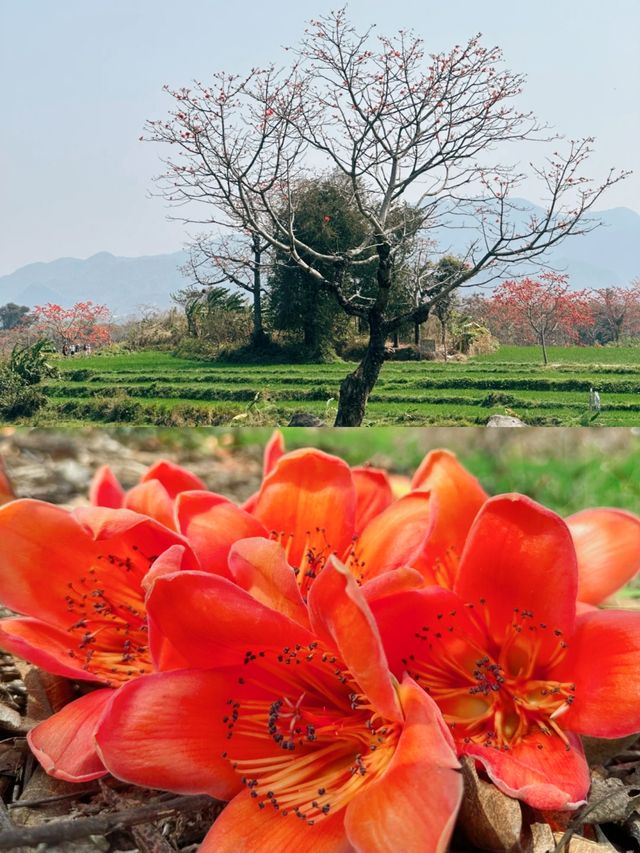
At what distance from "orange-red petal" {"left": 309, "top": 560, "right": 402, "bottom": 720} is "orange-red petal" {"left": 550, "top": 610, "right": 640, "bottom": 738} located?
89 millimetres

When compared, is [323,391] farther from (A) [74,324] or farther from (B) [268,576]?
(B) [268,576]

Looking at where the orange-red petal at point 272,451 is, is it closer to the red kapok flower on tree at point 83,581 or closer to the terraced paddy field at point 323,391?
the red kapok flower on tree at point 83,581

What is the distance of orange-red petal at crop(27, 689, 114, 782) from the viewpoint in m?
0.44

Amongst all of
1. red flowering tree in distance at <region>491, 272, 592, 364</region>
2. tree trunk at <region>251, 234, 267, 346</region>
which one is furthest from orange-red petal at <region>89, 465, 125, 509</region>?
red flowering tree in distance at <region>491, 272, 592, 364</region>

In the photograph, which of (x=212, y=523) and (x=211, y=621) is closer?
(x=211, y=621)

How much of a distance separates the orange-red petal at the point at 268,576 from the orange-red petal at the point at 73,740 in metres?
0.09

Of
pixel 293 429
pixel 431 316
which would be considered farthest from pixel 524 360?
pixel 293 429

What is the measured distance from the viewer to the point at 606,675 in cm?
41

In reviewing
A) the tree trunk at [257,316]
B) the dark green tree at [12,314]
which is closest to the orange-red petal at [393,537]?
the tree trunk at [257,316]

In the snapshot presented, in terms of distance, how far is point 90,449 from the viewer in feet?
1.95

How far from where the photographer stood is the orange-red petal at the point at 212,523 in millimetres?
518

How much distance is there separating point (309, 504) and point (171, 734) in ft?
0.54

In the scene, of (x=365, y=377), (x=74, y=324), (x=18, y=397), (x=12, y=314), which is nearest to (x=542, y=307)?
(x=365, y=377)

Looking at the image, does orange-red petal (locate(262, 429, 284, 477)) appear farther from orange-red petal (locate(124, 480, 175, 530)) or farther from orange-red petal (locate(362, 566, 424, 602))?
orange-red petal (locate(362, 566, 424, 602))
